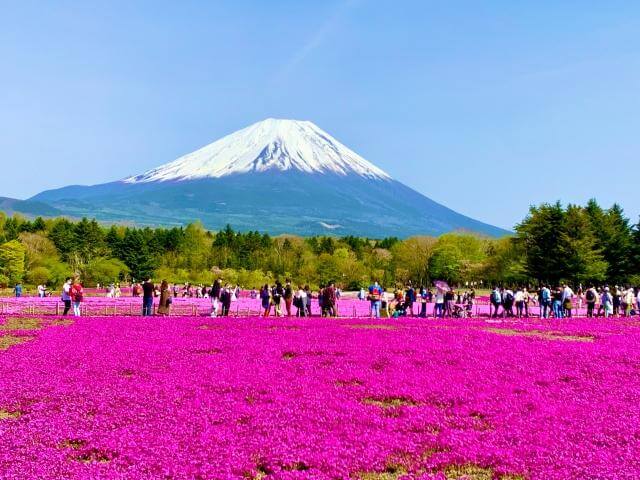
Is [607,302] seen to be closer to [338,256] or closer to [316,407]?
[316,407]

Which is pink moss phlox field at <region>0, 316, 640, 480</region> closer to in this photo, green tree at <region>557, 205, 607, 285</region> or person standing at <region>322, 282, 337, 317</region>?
person standing at <region>322, 282, 337, 317</region>

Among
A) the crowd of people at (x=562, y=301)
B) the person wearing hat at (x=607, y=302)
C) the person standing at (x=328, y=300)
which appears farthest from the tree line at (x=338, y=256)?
the person standing at (x=328, y=300)

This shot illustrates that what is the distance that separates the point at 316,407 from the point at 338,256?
100.0 m

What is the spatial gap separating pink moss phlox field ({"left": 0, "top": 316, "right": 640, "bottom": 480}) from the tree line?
57743 mm

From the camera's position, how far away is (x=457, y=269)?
111062mm

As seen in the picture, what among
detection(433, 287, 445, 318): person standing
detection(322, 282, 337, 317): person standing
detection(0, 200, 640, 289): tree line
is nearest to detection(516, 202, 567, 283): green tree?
detection(0, 200, 640, 289): tree line

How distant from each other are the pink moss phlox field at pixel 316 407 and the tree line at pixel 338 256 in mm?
57743

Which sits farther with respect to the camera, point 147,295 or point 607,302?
point 607,302

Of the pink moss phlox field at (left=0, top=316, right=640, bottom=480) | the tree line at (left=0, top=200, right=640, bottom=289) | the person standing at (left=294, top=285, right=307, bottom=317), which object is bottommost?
the pink moss phlox field at (left=0, top=316, right=640, bottom=480)

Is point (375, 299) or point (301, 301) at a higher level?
point (375, 299)

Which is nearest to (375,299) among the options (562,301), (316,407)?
(562,301)

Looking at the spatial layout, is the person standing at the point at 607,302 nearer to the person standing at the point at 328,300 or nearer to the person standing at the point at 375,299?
the person standing at the point at 375,299

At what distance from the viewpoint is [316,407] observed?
41.0ft

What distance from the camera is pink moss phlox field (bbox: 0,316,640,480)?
925cm
